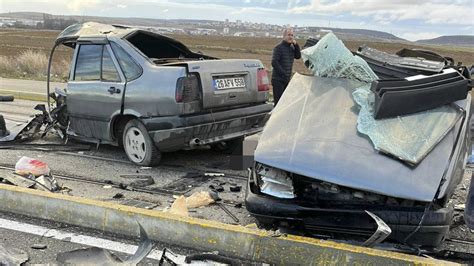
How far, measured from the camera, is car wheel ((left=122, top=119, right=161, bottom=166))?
19.7 ft

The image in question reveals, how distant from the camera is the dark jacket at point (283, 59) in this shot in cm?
→ 907

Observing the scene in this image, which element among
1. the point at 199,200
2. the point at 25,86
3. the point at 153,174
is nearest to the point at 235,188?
the point at 199,200

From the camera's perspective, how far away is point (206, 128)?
232 inches

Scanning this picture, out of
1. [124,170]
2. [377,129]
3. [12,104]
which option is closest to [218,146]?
[124,170]

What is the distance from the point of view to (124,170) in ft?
20.1

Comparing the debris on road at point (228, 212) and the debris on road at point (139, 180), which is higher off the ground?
the debris on road at point (228, 212)

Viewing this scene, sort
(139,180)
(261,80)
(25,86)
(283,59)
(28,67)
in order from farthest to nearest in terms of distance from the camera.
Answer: (28,67), (25,86), (283,59), (261,80), (139,180)

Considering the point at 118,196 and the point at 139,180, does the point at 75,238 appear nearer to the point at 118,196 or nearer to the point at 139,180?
the point at 118,196

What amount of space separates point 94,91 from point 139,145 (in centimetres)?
100

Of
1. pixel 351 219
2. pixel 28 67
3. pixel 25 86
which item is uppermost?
pixel 351 219

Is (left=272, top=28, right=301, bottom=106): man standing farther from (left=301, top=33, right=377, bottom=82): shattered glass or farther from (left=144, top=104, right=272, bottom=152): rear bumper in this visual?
(left=301, top=33, right=377, bottom=82): shattered glass

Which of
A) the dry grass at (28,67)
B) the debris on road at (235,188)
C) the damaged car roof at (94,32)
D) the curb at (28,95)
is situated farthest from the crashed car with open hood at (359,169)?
the dry grass at (28,67)

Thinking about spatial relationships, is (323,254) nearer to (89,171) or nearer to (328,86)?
(328,86)

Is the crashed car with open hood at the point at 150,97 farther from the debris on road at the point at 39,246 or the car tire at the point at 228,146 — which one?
the debris on road at the point at 39,246
